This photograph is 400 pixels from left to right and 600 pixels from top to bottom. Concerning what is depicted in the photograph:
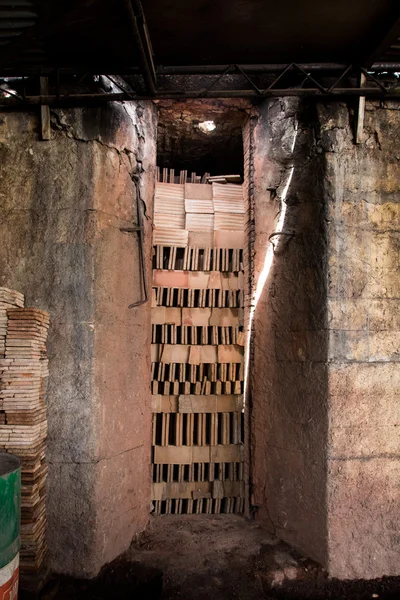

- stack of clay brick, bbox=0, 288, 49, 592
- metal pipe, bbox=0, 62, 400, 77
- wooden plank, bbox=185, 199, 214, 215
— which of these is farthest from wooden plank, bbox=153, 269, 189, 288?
metal pipe, bbox=0, 62, 400, 77

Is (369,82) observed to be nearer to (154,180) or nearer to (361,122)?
(361,122)

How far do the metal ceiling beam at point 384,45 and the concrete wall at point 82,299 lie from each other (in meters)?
3.46

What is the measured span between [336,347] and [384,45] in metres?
3.82

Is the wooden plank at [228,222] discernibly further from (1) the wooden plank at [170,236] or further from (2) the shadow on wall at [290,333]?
(2) the shadow on wall at [290,333]

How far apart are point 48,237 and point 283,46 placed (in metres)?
4.02

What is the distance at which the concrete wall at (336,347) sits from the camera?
18.1 feet

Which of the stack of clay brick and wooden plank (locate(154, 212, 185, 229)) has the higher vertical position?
wooden plank (locate(154, 212, 185, 229))

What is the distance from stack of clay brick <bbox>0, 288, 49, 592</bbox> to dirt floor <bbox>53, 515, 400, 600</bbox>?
0.75 m

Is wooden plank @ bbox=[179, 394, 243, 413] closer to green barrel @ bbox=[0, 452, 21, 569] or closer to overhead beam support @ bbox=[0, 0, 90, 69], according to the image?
green barrel @ bbox=[0, 452, 21, 569]

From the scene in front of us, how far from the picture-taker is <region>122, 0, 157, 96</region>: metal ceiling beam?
467 centimetres

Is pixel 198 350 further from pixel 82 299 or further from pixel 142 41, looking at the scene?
pixel 142 41

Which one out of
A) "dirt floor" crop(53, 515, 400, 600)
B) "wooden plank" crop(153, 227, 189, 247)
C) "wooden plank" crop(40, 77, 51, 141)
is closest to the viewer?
"dirt floor" crop(53, 515, 400, 600)

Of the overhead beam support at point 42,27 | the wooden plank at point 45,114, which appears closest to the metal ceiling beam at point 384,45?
the overhead beam support at point 42,27

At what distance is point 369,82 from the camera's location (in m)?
6.00
